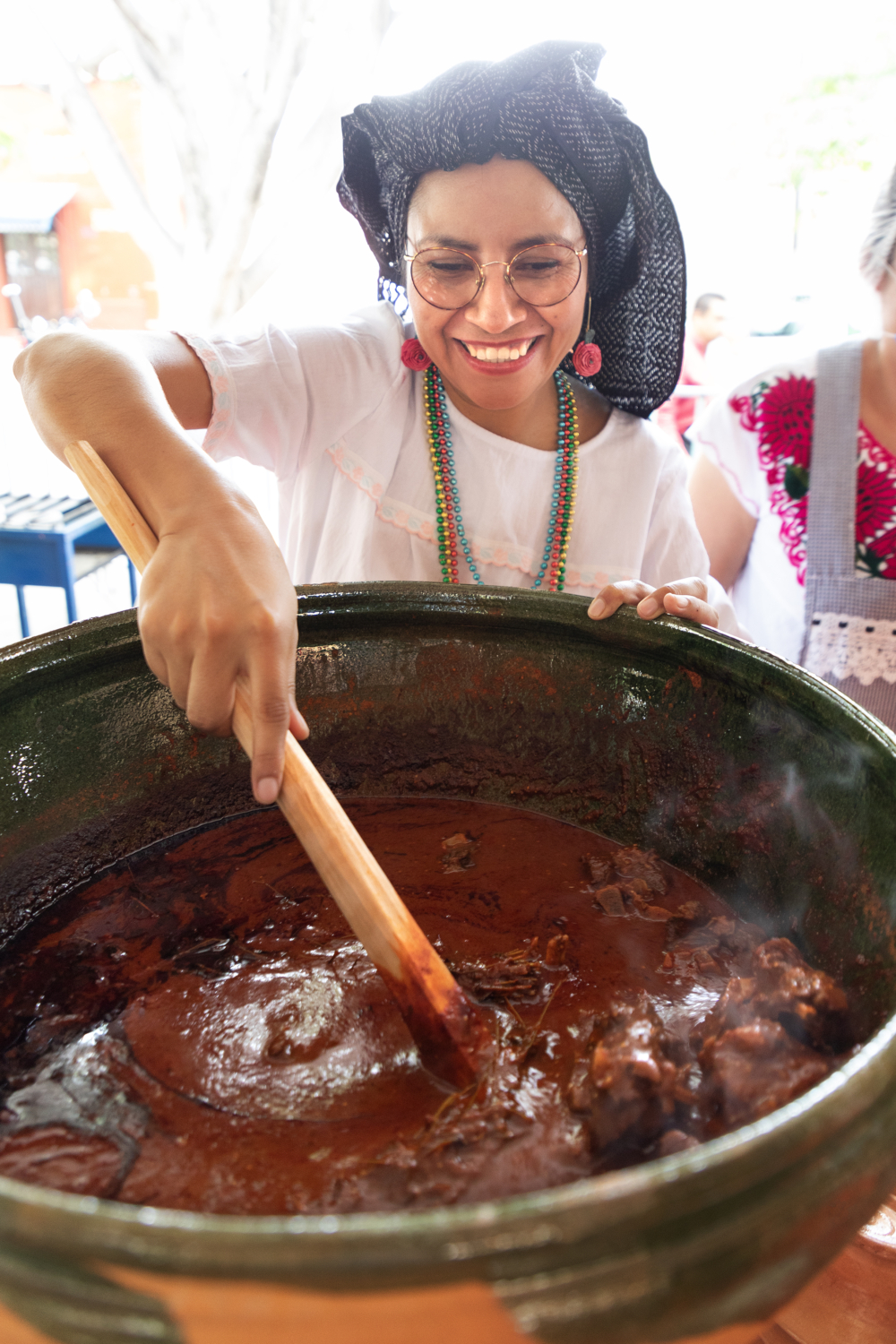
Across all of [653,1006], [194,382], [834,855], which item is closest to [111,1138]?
[653,1006]

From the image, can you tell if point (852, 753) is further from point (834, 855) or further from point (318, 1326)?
point (318, 1326)

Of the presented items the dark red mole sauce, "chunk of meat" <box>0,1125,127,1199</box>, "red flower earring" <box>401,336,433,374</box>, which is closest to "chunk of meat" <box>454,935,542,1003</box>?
the dark red mole sauce

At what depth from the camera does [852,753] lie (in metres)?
0.84

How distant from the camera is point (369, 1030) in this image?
82 cm

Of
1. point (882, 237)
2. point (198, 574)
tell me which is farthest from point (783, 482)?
point (198, 574)

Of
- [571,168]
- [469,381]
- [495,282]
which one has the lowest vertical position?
[469,381]

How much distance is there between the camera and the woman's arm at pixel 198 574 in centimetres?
83

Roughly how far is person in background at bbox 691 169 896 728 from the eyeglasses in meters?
0.77

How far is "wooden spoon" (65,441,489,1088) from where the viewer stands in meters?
0.77

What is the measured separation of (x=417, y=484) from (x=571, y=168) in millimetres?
536

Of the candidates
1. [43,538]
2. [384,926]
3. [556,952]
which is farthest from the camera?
[43,538]

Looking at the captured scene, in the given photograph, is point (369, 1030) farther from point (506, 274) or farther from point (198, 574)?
point (506, 274)

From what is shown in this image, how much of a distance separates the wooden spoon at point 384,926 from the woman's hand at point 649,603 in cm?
44

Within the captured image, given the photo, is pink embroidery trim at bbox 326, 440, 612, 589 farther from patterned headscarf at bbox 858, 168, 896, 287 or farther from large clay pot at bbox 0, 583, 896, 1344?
patterned headscarf at bbox 858, 168, 896, 287
